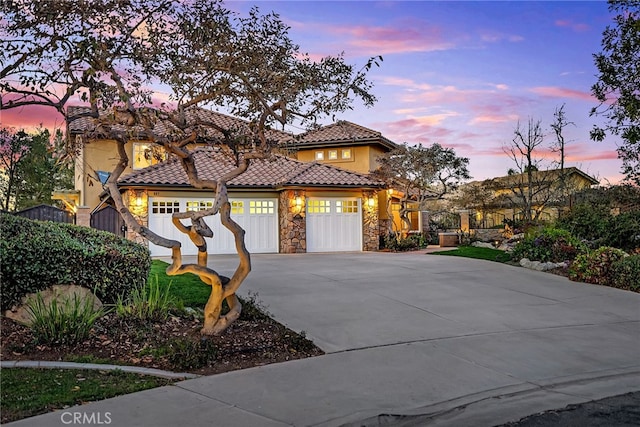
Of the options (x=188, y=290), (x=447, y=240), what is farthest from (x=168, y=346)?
(x=447, y=240)

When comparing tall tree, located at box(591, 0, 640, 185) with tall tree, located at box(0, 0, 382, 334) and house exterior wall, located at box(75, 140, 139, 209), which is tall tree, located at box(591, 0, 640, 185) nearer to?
tall tree, located at box(0, 0, 382, 334)

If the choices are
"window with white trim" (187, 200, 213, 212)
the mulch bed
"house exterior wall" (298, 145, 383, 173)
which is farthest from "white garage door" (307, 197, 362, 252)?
the mulch bed

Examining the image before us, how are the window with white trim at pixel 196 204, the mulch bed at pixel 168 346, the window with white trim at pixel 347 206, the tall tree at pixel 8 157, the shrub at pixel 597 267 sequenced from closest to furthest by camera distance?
the mulch bed at pixel 168 346, the shrub at pixel 597 267, the tall tree at pixel 8 157, the window with white trim at pixel 196 204, the window with white trim at pixel 347 206

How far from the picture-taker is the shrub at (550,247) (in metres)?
14.1

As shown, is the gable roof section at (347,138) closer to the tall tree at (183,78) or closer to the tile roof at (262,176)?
the tile roof at (262,176)

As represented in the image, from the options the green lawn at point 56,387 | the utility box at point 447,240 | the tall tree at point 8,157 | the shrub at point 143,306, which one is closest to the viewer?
the green lawn at point 56,387

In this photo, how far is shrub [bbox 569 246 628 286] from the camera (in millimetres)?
11820

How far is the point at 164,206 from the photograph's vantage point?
1903cm

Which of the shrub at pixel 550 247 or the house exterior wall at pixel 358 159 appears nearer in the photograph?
the shrub at pixel 550 247

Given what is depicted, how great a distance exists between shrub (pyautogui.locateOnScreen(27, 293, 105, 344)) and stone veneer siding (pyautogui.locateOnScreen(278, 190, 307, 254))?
547 inches

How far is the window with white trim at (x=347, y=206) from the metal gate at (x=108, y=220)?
891 centimetres

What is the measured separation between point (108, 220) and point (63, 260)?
46.0 feet

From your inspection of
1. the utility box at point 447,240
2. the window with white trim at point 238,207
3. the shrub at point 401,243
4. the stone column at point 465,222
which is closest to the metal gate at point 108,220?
the window with white trim at point 238,207

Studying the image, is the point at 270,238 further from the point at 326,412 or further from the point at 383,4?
the point at 326,412
